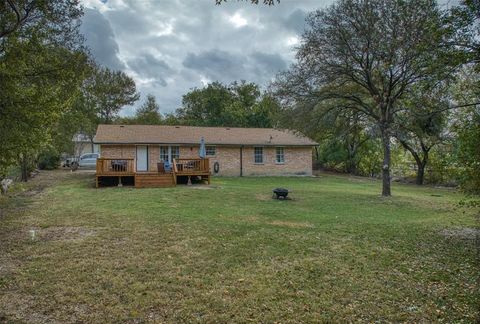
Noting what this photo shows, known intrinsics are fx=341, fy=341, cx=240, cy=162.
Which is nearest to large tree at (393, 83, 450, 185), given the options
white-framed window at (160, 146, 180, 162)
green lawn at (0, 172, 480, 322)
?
green lawn at (0, 172, 480, 322)

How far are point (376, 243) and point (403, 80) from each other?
9.02 m

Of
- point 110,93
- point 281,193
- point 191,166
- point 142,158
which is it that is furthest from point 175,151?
point 110,93

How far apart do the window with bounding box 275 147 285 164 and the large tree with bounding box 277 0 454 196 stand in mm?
9580

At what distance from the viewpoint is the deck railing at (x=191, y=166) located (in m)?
17.9

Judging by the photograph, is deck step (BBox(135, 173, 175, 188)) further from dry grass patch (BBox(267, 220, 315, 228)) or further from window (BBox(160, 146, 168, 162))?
dry grass patch (BBox(267, 220, 315, 228))

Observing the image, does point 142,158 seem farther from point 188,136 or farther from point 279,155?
point 279,155

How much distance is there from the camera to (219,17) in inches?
465

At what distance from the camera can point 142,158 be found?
2162 centimetres

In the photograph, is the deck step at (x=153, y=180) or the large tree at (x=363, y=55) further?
the deck step at (x=153, y=180)

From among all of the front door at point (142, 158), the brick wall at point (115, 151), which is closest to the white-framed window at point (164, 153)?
the front door at point (142, 158)

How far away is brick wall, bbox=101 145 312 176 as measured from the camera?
2180cm

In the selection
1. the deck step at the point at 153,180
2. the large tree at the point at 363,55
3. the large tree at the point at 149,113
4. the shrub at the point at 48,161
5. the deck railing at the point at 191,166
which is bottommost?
the deck step at the point at 153,180

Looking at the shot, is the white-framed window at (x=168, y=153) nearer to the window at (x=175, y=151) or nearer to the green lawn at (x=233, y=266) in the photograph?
the window at (x=175, y=151)

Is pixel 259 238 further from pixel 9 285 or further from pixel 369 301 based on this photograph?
pixel 9 285
